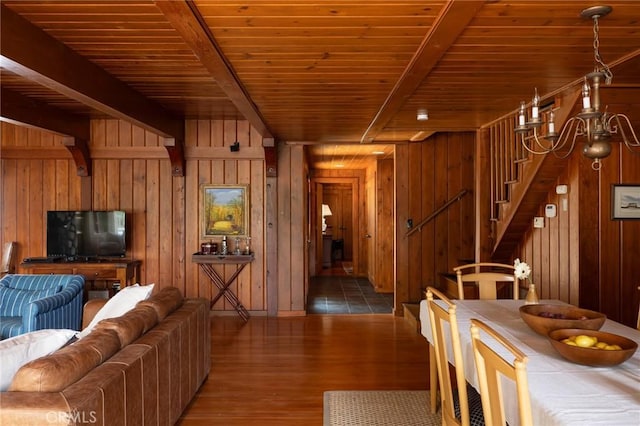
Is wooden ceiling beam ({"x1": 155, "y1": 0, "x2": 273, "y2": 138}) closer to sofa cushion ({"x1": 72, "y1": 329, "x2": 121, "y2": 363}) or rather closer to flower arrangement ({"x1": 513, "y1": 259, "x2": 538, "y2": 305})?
sofa cushion ({"x1": 72, "y1": 329, "x2": 121, "y2": 363})

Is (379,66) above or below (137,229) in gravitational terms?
above

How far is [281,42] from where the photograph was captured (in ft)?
8.05

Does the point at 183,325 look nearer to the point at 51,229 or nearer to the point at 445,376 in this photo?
the point at 445,376

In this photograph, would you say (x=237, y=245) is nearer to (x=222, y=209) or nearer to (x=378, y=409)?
(x=222, y=209)

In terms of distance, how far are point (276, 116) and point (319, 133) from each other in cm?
98

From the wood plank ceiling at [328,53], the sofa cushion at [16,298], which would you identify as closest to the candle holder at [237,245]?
the wood plank ceiling at [328,53]

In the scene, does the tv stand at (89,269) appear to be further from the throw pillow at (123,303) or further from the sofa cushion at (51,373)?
the sofa cushion at (51,373)

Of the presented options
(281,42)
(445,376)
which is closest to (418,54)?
(281,42)

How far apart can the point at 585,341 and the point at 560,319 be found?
1.26 feet

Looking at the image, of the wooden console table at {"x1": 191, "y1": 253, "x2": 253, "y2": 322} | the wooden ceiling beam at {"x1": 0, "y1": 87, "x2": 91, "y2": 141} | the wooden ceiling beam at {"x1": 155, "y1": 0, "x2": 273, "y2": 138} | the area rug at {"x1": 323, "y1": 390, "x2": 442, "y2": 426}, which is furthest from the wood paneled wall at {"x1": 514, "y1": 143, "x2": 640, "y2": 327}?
the wooden ceiling beam at {"x1": 0, "y1": 87, "x2": 91, "y2": 141}

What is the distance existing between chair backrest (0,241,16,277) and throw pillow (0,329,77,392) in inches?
174

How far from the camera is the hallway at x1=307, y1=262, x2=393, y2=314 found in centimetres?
588

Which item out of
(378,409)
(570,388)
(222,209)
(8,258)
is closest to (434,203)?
(222,209)

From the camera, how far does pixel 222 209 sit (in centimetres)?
549
